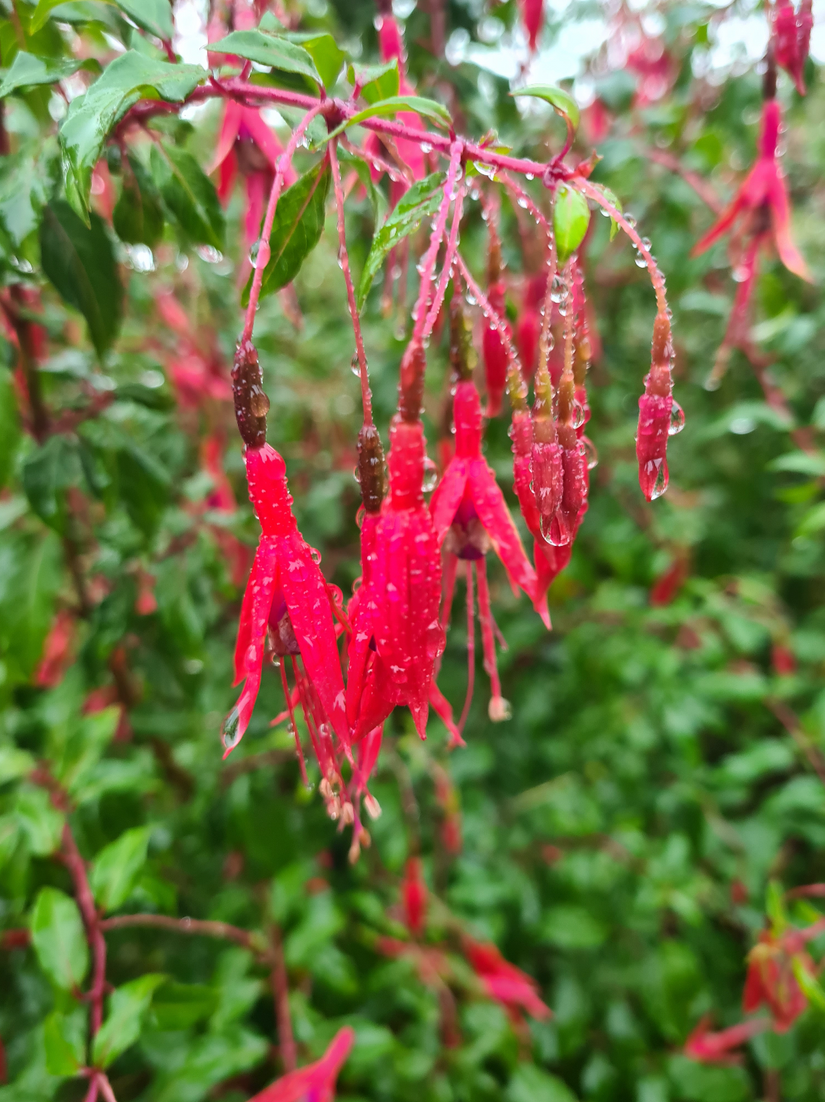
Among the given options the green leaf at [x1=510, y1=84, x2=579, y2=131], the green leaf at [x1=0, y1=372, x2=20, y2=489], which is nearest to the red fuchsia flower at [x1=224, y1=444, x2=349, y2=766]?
the green leaf at [x1=510, y1=84, x2=579, y2=131]

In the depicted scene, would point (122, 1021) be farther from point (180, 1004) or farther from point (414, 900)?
point (414, 900)

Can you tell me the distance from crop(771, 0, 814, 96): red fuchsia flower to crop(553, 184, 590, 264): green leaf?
1.40ft

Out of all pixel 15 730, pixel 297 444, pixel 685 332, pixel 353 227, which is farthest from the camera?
pixel 685 332

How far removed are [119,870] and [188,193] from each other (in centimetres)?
49

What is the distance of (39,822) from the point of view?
54 cm

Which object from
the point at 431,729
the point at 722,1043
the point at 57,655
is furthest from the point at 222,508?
the point at 722,1043

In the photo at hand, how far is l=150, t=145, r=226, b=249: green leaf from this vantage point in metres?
0.44

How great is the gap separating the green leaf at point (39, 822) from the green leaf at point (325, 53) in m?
0.54

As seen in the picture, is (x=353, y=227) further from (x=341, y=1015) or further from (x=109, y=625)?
(x=341, y=1015)

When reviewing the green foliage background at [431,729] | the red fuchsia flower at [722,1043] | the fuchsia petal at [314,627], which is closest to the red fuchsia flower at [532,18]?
the green foliage background at [431,729]

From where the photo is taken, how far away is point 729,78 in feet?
3.11

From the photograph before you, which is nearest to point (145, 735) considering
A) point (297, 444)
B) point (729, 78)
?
point (297, 444)

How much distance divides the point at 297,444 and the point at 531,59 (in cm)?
65

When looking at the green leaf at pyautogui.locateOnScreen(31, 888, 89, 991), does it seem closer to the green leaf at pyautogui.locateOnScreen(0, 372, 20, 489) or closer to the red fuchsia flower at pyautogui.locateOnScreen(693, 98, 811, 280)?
the green leaf at pyautogui.locateOnScreen(0, 372, 20, 489)
